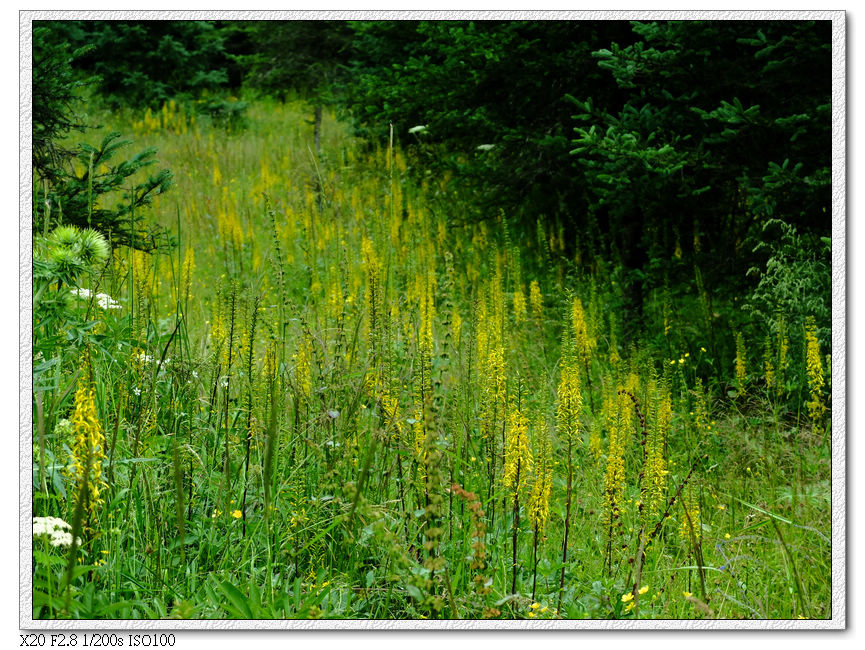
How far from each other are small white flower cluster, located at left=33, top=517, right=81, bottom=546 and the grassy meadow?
2cm

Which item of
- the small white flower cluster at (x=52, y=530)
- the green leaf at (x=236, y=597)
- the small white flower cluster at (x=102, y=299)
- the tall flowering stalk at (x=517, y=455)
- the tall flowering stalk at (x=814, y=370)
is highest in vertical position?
the small white flower cluster at (x=102, y=299)

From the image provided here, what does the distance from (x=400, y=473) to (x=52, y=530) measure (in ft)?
3.49

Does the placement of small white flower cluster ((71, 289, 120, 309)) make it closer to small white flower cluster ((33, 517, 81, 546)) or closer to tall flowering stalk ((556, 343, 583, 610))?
small white flower cluster ((33, 517, 81, 546))

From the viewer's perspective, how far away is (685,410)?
3650 millimetres

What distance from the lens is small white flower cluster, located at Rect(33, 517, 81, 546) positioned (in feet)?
6.74

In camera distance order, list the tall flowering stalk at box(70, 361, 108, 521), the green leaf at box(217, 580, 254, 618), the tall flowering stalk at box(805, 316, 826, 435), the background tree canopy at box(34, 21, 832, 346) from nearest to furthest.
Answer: the tall flowering stalk at box(70, 361, 108, 521), the green leaf at box(217, 580, 254, 618), the tall flowering stalk at box(805, 316, 826, 435), the background tree canopy at box(34, 21, 832, 346)

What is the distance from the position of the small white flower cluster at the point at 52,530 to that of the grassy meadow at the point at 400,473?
20 mm

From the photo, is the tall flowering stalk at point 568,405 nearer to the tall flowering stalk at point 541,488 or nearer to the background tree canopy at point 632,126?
the tall flowering stalk at point 541,488

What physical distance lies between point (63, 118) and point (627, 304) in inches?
131

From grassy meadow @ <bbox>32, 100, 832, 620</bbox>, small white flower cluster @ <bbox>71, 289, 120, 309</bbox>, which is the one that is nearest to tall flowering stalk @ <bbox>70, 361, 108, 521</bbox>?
grassy meadow @ <bbox>32, 100, 832, 620</bbox>

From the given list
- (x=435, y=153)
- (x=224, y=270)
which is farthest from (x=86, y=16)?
(x=435, y=153)

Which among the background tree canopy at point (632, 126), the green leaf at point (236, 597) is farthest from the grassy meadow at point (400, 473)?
the background tree canopy at point (632, 126)

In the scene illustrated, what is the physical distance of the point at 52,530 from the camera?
6.88 ft

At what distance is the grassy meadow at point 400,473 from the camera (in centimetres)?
223
